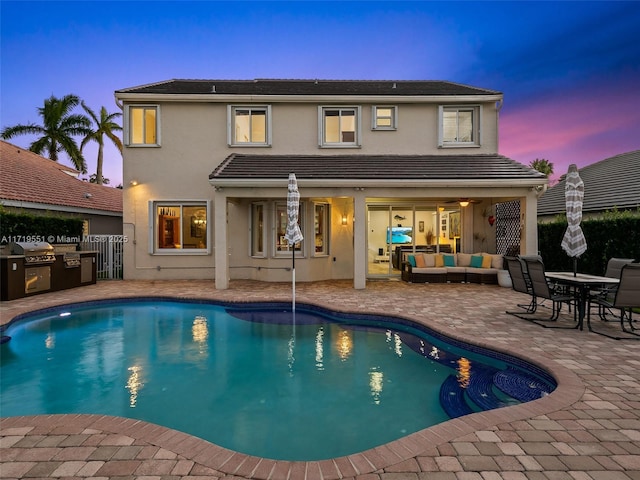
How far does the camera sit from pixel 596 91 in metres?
25.6

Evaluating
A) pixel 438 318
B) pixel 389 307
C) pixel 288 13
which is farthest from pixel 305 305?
pixel 288 13

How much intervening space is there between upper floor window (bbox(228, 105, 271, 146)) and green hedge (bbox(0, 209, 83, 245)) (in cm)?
770

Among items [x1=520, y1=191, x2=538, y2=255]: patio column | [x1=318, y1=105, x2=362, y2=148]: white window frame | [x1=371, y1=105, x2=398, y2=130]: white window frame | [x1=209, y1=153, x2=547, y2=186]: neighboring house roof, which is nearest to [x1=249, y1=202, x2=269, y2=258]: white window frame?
[x1=209, y1=153, x2=547, y2=186]: neighboring house roof

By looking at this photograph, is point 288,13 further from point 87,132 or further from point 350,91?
point 87,132

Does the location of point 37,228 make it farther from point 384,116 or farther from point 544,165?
point 544,165

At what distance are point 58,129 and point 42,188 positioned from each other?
19235 millimetres

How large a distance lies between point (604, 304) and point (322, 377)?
611 centimetres

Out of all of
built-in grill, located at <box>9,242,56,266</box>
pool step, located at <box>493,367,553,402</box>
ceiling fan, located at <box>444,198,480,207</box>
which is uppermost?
ceiling fan, located at <box>444,198,480,207</box>

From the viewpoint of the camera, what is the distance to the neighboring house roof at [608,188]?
52.0 ft

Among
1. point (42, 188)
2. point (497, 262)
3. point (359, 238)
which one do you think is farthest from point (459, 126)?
point (42, 188)

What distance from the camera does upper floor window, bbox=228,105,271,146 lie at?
14289 mm

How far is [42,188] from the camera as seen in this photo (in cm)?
1590

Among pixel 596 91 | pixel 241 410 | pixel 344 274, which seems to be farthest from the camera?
pixel 596 91

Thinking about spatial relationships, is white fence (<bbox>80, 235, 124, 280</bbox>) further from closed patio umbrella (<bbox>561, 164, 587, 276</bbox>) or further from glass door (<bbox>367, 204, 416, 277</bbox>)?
closed patio umbrella (<bbox>561, 164, 587, 276</bbox>)
